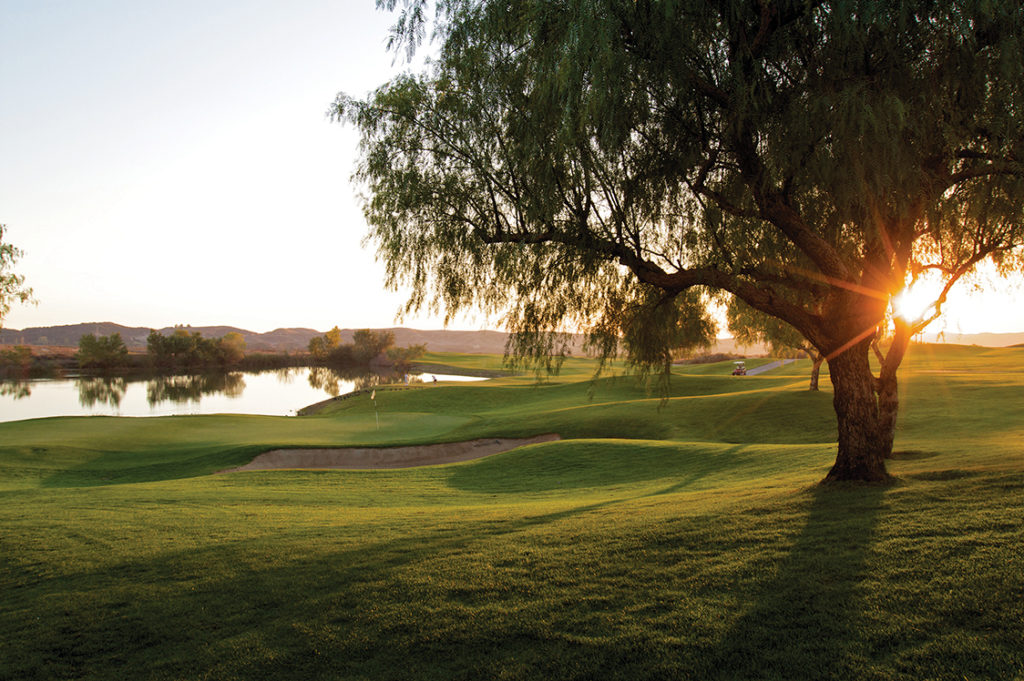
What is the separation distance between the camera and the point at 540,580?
5.83 meters

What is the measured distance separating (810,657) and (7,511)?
12.7 m

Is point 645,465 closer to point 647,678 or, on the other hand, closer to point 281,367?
point 647,678

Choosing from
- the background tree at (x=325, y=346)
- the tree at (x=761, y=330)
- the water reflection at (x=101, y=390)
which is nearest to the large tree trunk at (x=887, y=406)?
the tree at (x=761, y=330)

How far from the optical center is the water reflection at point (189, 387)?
5431 cm

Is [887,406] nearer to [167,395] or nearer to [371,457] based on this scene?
[371,457]

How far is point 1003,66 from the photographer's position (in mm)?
6227

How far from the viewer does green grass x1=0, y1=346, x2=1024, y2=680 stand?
4.34 meters

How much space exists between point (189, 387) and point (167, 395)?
10.6m

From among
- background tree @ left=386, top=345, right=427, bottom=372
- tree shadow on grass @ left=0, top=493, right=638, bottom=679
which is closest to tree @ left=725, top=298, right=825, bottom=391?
tree shadow on grass @ left=0, top=493, right=638, bottom=679

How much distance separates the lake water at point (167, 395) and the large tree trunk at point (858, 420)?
40616 mm

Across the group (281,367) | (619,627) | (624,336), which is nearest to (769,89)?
(624,336)

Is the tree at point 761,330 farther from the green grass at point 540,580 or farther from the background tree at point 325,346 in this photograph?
the background tree at point 325,346

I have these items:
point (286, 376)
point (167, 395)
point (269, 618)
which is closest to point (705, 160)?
point (269, 618)

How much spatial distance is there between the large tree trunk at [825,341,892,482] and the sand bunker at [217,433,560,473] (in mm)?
13699
